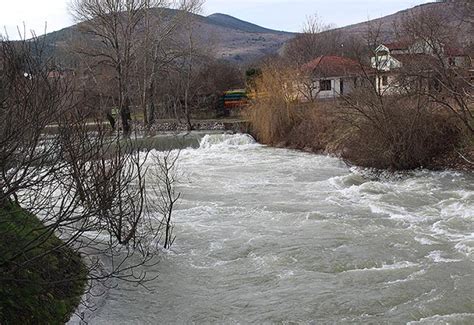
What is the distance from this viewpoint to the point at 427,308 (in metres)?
7.34

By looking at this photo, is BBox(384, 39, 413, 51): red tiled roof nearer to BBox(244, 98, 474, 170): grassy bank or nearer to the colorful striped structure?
BBox(244, 98, 474, 170): grassy bank

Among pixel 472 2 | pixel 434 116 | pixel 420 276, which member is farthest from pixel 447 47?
pixel 420 276

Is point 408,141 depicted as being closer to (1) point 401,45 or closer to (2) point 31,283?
(1) point 401,45

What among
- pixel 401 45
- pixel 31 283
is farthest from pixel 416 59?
pixel 31 283

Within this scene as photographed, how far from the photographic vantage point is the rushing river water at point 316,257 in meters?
7.48

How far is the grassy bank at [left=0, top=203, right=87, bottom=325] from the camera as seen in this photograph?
575 centimetres

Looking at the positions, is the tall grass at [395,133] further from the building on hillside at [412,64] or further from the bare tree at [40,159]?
the bare tree at [40,159]

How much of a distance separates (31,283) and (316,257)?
5570 millimetres

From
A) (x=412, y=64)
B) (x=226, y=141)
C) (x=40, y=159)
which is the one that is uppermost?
(x=412, y=64)

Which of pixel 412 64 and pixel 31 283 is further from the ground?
pixel 412 64

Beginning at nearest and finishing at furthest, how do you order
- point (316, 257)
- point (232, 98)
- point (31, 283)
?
point (31, 283)
point (316, 257)
point (232, 98)

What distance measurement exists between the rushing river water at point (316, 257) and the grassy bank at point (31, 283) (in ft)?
1.80

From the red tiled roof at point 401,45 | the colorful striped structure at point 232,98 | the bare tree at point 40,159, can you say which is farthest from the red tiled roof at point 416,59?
the colorful striped structure at point 232,98

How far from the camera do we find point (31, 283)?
5.39 metres
